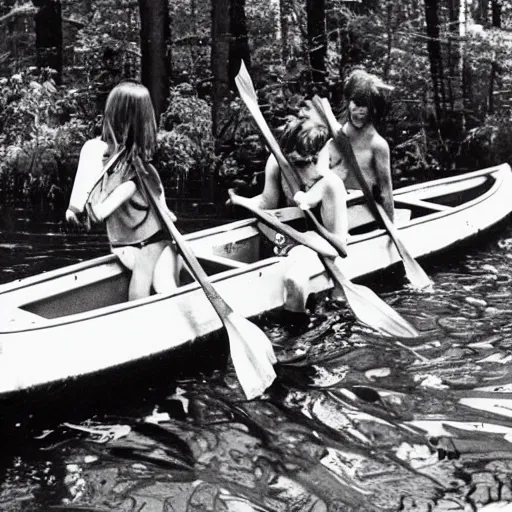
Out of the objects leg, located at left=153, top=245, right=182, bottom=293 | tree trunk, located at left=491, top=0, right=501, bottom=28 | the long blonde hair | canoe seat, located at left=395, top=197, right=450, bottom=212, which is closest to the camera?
the long blonde hair

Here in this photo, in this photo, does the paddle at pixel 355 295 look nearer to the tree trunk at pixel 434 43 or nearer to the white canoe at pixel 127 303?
the white canoe at pixel 127 303

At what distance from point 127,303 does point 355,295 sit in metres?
1.83

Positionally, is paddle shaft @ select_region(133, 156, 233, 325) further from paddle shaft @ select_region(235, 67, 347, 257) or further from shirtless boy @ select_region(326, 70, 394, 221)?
shirtless boy @ select_region(326, 70, 394, 221)

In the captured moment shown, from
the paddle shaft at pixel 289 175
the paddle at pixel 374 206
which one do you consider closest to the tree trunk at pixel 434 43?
the paddle at pixel 374 206

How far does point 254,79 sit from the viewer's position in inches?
529

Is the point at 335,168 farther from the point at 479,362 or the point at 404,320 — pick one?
the point at 479,362

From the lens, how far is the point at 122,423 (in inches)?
173

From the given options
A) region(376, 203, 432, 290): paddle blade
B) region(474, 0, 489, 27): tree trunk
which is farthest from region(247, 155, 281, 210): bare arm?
region(474, 0, 489, 27): tree trunk

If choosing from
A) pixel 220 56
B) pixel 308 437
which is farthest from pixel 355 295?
pixel 220 56

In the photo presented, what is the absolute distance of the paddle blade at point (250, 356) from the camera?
4773 millimetres

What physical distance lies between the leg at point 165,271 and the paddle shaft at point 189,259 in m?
0.18

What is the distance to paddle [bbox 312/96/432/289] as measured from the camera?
677 cm

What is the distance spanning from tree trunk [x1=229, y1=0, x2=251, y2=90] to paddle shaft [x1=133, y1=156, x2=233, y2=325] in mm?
7750

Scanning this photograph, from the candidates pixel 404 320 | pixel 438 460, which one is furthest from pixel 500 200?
pixel 438 460
